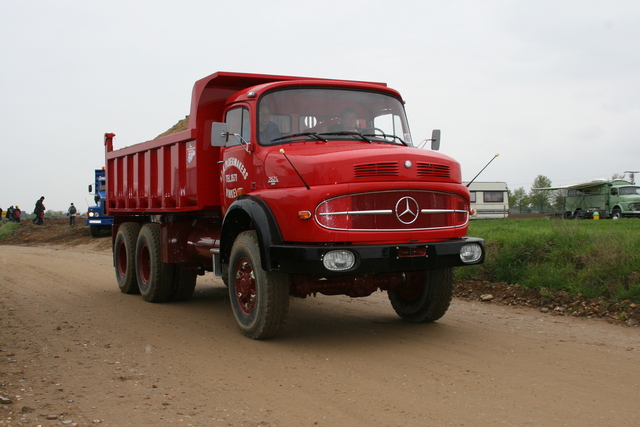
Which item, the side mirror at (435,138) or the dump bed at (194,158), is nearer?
the side mirror at (435,138)

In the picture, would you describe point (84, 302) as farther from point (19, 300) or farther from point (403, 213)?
point (403, 213)

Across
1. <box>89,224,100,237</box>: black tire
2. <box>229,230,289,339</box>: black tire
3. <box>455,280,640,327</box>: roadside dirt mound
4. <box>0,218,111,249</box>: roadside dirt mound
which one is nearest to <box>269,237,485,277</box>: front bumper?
<box>229,230,289,339</box>: black tire

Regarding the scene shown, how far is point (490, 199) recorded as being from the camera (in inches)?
1656

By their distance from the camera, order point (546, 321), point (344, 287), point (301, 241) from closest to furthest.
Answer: point (301, 241), point (344, 287), point (546, 321)

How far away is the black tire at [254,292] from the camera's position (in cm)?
641

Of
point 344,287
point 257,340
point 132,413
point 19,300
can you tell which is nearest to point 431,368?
point 344,287

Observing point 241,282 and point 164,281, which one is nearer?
point 241,282

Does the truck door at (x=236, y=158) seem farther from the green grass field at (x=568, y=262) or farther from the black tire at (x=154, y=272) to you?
the green grass field at (x=568, y=262)

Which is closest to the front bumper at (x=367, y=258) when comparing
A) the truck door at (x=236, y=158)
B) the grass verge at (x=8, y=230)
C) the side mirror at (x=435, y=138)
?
the truck door at (x=236, y=158)

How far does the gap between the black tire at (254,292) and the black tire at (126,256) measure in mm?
4181

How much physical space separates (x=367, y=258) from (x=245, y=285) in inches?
62.9

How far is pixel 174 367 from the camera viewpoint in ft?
18.3

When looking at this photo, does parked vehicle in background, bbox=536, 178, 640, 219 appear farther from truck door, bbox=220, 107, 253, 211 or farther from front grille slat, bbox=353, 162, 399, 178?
front grille slat, bbox=353, 162, 399, 178

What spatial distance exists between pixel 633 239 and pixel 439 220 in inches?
178
